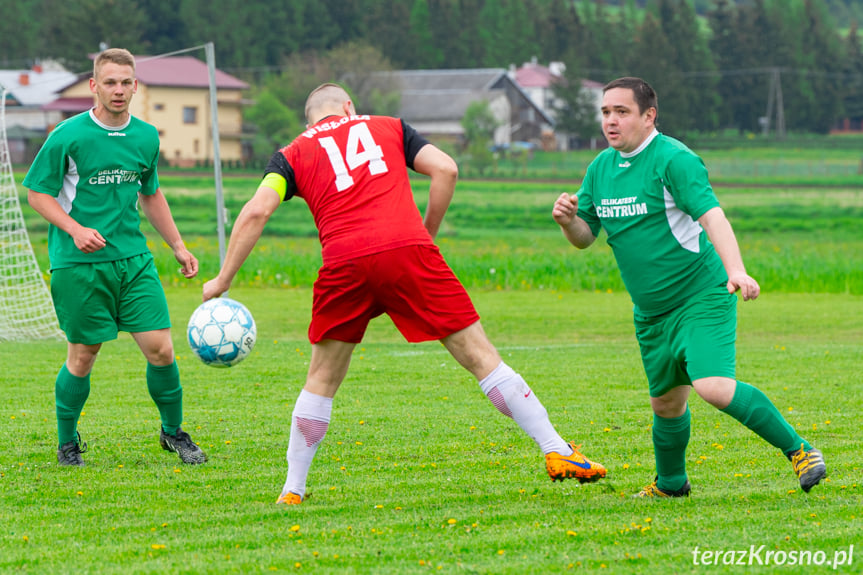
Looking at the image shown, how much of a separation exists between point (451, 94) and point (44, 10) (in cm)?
3889

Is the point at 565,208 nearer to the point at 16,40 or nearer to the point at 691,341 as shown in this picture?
the point at 691,341

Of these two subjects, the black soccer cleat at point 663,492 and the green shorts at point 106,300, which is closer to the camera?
the black soccer cleat at point 663,492

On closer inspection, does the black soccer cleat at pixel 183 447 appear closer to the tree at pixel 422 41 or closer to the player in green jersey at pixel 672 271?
the player in green jersey at pixel 672 271

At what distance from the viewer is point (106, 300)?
6.70 m

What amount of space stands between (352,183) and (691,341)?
1.88 metres

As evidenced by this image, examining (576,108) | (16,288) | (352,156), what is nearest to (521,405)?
(352,156)

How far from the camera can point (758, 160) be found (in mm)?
73375

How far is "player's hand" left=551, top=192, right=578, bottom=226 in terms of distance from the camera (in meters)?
5.66

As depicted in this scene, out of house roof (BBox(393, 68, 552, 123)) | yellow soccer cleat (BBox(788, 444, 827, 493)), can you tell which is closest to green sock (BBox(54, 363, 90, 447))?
yellow soccer cleat (BBox(788, 444, 827, 493))

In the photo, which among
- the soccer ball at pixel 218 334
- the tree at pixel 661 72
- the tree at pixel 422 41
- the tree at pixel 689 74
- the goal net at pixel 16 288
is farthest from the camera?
the tree at pixel 422 41

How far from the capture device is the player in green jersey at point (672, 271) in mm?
5309

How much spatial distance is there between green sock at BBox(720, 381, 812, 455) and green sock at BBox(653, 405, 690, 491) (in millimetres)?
418

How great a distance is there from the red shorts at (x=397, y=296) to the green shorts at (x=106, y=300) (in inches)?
67.5

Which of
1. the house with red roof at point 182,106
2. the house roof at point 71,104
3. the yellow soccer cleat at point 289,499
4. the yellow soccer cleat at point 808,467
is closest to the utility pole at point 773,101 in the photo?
the house with red roof at point 182,106
